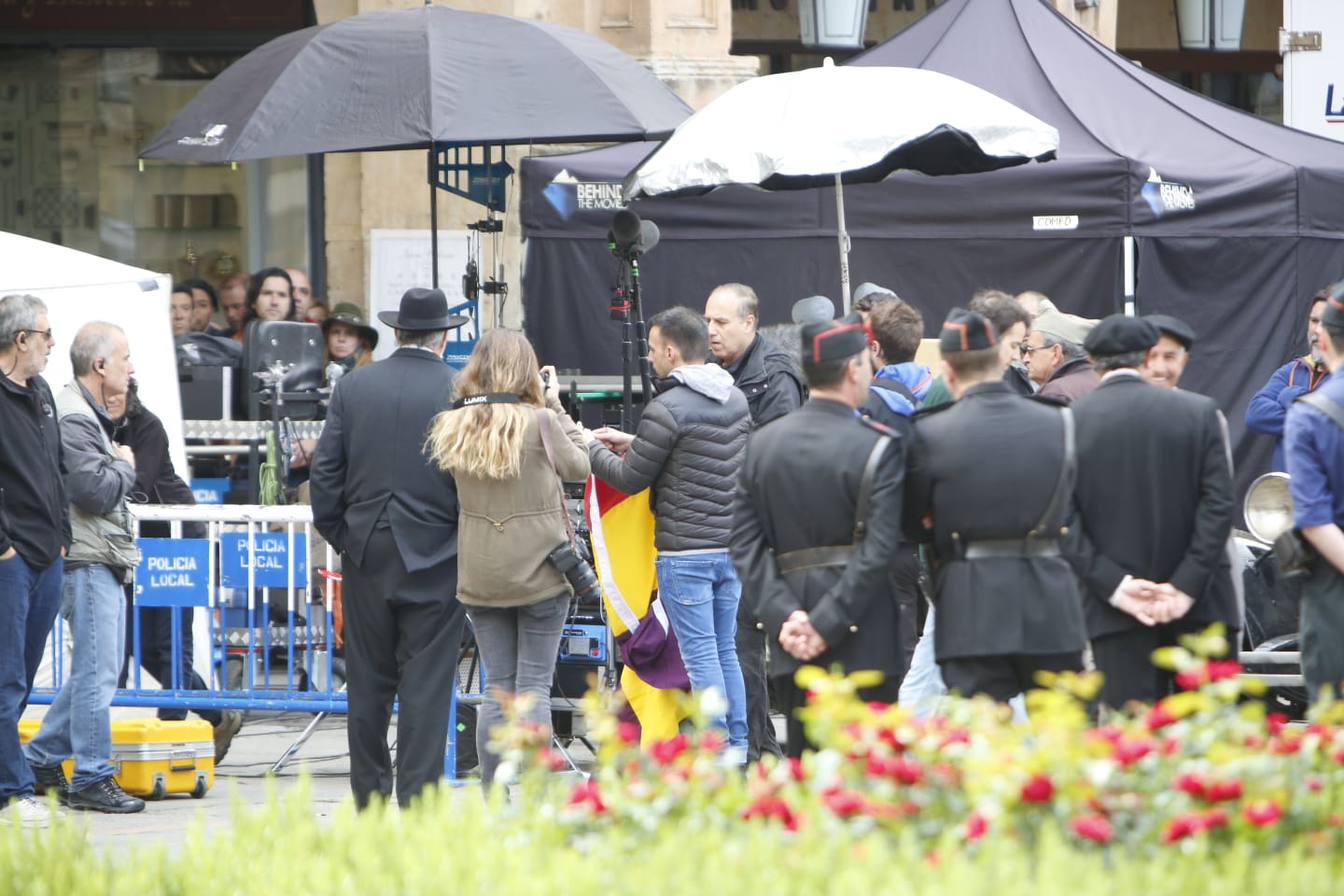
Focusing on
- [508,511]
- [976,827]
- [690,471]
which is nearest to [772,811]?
[976,827]

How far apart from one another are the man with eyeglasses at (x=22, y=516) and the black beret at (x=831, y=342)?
3.16m

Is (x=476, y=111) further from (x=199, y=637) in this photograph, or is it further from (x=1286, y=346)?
(x=1286, y=346)

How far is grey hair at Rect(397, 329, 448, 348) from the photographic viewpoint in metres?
7.32

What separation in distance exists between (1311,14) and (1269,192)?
3503 millimetres

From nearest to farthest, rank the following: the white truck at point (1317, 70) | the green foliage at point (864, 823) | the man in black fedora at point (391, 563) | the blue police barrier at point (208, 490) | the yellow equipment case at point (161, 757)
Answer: the green foliage at point (864, 823) < the man in black fedora at point (391, 563) < the yellow equipment case at point (161, 757) < the blue police barrier at point (208, 490) < the white truck at point (1317, 70)

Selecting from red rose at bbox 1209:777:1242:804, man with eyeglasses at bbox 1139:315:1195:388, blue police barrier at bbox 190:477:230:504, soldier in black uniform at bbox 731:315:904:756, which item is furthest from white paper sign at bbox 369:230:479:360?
red rose at bbox 1209:777:1242:804

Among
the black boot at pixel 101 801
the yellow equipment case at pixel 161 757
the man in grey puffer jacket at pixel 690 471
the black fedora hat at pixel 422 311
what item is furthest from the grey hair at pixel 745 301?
the black boot at pixel 101 801

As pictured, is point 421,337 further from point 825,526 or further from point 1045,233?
point 1045,233

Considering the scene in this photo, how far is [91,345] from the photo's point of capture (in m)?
8.07

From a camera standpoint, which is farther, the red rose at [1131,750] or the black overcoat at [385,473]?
the black overcoat at [385,473]

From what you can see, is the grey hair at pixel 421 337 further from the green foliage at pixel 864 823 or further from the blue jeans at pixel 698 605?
the green foliage at pixel 864 823

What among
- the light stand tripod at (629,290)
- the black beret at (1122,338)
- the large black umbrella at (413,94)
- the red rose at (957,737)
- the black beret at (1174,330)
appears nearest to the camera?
the red rose at (957,737)

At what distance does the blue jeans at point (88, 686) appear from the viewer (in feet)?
25.8

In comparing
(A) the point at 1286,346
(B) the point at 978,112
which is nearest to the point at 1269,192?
(A) the point at 1286,346
